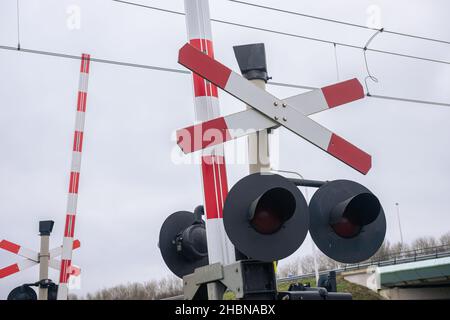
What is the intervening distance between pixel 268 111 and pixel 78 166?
13.4 ft

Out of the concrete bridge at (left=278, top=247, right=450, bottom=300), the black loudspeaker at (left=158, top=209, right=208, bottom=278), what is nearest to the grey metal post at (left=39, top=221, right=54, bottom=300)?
the black loudspeaker at (left=158, top=209, right=208, bottom=278)

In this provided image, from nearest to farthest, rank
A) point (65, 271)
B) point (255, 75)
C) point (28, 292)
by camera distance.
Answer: point (255, 75) → point (28, 292) → point (65, 271)

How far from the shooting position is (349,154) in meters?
3.65

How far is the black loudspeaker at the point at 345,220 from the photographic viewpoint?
12.3 feet

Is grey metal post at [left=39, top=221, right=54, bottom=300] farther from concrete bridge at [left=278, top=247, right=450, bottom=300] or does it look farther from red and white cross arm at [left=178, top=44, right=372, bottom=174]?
concrete bridge at [left=278, top=247, right=450, bottom=300]

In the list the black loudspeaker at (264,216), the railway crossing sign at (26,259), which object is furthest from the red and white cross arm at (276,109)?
the railway crossing sign at (26,259)

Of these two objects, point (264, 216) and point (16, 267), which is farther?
point (16, 267)

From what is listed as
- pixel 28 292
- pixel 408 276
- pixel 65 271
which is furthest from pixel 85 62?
pixel 408 276

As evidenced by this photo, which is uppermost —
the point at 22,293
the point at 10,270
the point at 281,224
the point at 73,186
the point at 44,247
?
the point at 73,186

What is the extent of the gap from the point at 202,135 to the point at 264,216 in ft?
1.92

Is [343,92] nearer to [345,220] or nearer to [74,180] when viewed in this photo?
[345,220]
